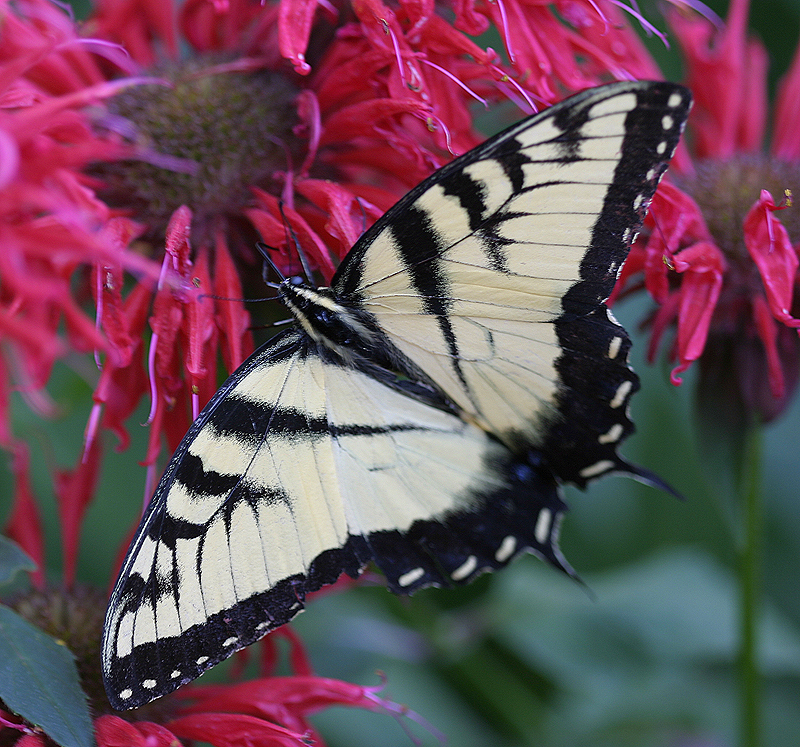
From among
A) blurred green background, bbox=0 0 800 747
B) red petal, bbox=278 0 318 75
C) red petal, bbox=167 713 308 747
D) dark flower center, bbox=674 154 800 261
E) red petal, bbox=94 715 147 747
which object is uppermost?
red petal, bbox=278 0 318 75

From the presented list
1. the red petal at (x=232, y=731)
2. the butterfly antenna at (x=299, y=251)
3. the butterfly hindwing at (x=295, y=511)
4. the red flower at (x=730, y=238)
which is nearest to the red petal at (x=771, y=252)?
the red flower at (x=730, y=238)

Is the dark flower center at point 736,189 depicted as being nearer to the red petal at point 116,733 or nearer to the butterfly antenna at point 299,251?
the butterfly antenna at point 299,251

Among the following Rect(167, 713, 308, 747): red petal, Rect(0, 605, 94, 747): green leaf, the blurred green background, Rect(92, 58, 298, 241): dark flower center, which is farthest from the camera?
the blurred green background

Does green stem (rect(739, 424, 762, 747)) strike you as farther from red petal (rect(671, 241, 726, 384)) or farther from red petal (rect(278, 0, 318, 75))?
red petal (rect(278, 0, 318, 75))

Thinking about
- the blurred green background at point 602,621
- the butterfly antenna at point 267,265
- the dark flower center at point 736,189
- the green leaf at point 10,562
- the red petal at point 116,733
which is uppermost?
the dark flower center at point 736,189

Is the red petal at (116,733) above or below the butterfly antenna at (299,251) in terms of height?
below

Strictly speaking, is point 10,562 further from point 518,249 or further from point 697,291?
point 697,291

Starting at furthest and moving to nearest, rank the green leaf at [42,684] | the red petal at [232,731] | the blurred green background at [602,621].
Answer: the blurred green background at [602,621], the red petal at [232,731], the green leaf at [42,684]

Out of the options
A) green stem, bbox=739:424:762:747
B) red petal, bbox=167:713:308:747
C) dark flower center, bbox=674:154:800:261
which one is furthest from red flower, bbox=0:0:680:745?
green stem, bbox=739:424:762:747
